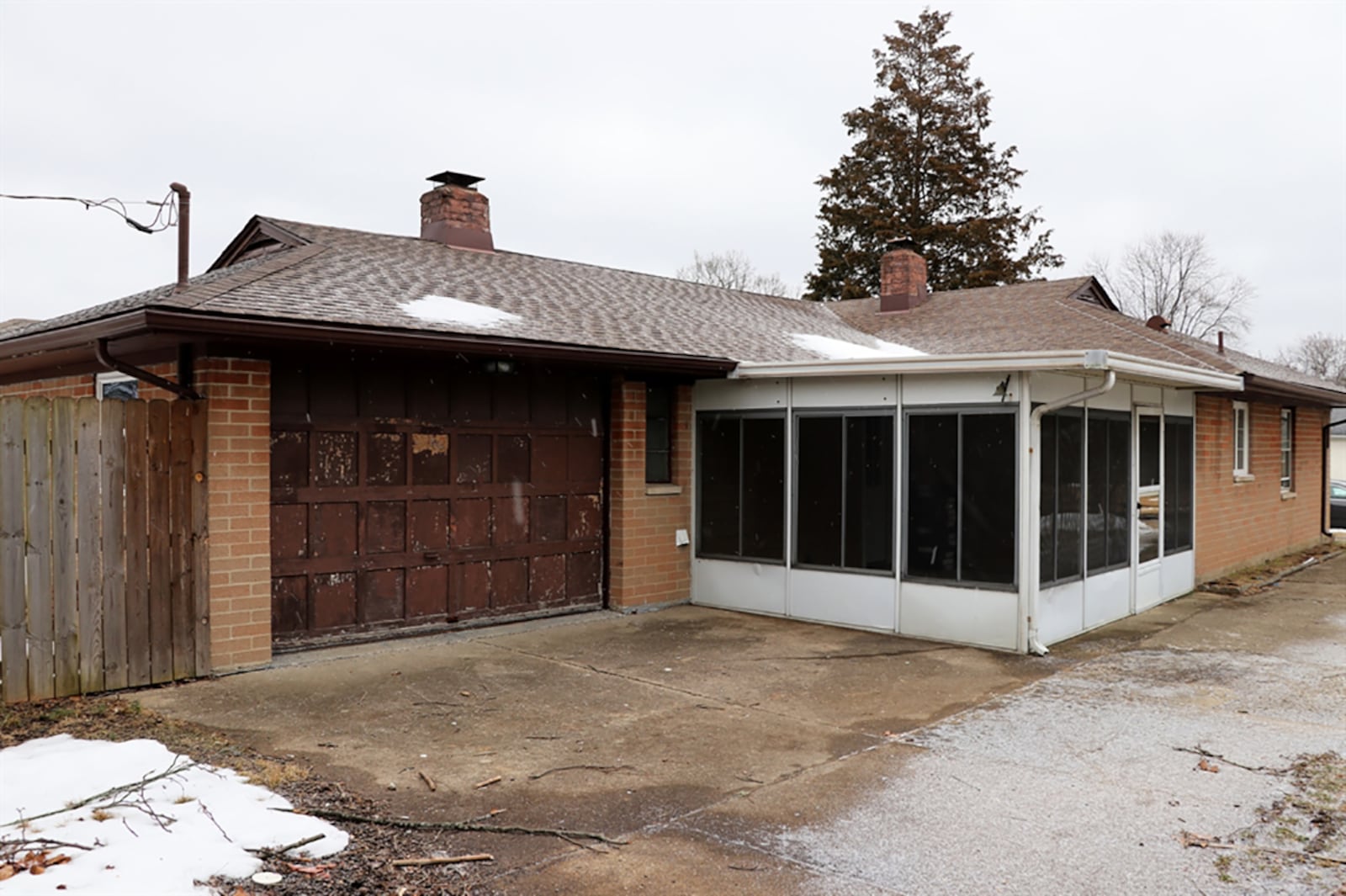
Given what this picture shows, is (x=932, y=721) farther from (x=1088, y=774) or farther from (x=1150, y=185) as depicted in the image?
(x=1150, y=185)

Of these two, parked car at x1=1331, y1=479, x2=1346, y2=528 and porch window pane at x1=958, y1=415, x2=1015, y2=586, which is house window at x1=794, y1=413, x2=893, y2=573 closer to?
porch window pane at x1=958, y1=415, x2=1015, y2=586

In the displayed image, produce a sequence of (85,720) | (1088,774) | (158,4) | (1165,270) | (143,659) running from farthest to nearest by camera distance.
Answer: (1165,270) < (158,4) < (143,659) < (85,720) < (1088,774)

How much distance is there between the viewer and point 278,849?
4.02 meters

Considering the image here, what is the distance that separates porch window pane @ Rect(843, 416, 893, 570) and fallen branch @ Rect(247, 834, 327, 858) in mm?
6017

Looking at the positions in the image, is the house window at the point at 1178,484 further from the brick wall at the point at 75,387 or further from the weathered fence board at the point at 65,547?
the weathered fence board at the point at 65,547

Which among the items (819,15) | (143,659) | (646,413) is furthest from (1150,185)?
(143,659)

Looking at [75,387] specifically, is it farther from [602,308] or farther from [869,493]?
[869,493]

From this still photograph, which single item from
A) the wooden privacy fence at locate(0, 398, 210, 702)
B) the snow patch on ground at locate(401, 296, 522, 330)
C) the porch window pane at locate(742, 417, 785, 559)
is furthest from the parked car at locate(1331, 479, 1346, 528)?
the wooden privacy fence at locate(0, 398, 210, 702)

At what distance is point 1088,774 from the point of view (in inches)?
204

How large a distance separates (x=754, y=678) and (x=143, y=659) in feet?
14.2

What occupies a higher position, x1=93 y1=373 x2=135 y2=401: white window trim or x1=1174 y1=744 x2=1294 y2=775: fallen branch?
x1=93 y1=373 x2=135 y2=401: white window trim

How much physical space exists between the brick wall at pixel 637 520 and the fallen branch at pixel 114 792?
5272 millimetres

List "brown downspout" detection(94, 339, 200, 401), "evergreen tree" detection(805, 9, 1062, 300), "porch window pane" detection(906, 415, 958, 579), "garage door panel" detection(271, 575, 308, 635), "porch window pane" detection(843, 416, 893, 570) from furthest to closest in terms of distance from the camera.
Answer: "evergreen tree" detection(805, 9, 1062, 300) → "porch window pane" detection(843, 416, 893, 570) → "porch window pane" detection(906, 415, 958, 579) → "garage door panel" detection(271, 575, 308, 635) → "brown downspout" detection(94, 339, 200, 401)

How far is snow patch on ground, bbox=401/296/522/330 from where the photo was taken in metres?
8.28
